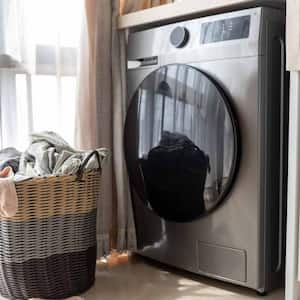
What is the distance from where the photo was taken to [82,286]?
4.73 feet

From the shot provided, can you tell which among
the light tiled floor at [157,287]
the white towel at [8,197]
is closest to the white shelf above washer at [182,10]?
the white towel at [8,197]

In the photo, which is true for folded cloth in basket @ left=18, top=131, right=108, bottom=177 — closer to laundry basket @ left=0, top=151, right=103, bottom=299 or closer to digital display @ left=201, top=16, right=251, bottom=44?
laundry basket @ left=0, top=151, right=103, bottom=299

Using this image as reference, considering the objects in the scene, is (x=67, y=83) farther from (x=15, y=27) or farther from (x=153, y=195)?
(x=153, y=195)

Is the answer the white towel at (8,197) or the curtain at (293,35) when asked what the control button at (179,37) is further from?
the white towel at (8,197)

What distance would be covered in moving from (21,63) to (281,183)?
89 cm

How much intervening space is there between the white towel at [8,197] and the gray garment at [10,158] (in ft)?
0.57

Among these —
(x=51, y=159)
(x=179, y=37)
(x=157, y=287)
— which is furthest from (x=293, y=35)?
(x=157, y=287)

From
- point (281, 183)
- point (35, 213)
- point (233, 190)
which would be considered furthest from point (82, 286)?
point (281, 183)

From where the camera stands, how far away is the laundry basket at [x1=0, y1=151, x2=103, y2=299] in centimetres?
131

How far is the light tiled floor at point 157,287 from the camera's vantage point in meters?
1.41

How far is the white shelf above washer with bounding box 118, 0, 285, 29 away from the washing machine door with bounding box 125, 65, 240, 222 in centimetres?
17

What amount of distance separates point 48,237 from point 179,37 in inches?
27.8

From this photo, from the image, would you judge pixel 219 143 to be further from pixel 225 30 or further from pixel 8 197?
pixel 8 197

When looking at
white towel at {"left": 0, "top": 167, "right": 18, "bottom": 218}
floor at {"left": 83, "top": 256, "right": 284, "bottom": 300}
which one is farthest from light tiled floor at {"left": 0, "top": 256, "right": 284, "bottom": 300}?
white towel at {"left": 0, "top": 167, "right": 18, "bottom": 218}
